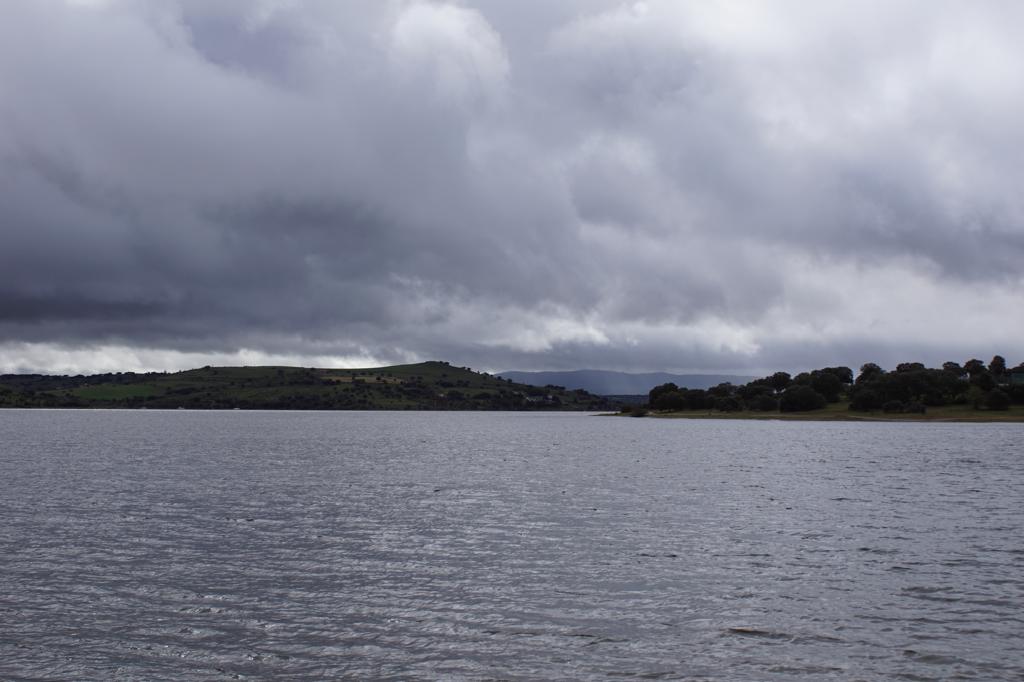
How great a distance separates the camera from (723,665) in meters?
26.5

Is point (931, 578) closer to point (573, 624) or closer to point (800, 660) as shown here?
point (800, 660)

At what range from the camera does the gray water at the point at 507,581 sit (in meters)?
26.9

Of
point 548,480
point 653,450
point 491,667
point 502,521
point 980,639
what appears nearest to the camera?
point 491,667

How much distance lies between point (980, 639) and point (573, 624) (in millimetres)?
14033

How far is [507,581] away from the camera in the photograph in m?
38.1

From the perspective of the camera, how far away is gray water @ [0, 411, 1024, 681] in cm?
2691

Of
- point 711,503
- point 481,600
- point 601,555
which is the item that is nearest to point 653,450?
point 711,503

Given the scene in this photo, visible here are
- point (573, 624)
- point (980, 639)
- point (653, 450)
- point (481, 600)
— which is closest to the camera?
point (980, 639)

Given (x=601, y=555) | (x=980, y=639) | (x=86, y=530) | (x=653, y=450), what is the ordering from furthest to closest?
(x=653, y=450) → (x=86, y=530) → (x=601, y=555) → (x=980, y=639)

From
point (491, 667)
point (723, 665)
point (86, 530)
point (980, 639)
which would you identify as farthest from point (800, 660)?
point (86, 530)

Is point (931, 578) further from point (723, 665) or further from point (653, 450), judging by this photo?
point (653, 450)

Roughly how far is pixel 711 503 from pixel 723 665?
145 feet

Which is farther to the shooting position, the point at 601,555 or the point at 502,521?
the point at 502,521

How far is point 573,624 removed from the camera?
102 feet
